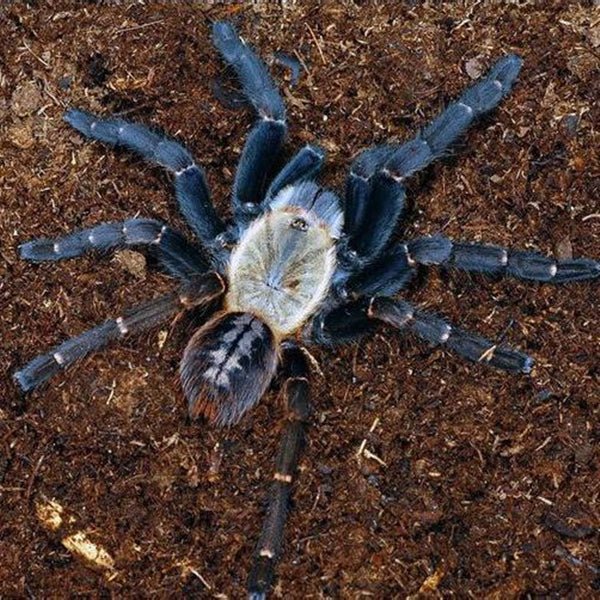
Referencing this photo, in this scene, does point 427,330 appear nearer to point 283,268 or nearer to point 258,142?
point 283,268

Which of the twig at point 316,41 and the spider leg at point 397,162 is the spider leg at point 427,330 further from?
the twig at point 316,41

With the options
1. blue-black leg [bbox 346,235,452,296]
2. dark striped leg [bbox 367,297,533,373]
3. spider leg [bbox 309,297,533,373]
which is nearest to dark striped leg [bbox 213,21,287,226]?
blue-black leg [bbox 346,235,452,296]

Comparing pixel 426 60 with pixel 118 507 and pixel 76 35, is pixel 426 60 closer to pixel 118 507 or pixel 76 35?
pixel 76 35

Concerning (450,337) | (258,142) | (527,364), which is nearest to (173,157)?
(258,142)

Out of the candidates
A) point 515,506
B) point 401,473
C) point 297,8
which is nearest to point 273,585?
point 401,473

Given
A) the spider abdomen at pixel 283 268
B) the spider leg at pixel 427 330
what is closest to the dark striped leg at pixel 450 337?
the spider leg at pixel 427 330

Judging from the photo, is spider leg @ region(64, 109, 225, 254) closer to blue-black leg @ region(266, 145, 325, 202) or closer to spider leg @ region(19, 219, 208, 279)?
spider leg @ region(19, 219, 208, 279)
